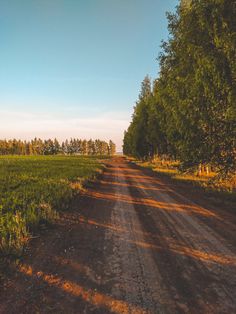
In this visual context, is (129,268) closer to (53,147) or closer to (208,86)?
(208,86)

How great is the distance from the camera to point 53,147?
170 m

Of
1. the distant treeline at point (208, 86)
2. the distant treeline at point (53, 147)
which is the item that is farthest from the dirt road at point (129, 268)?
the distant treeline at point (53, 147)

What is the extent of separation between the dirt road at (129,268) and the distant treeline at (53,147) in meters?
158

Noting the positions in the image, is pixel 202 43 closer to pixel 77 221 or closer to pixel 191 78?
pixel 191 78

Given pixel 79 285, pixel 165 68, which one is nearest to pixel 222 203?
pixel 79 285

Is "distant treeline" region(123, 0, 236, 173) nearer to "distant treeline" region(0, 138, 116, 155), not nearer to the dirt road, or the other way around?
the dirt road

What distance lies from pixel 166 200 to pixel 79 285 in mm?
8256

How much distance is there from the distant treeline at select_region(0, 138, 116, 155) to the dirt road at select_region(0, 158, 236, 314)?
15816 centimetres

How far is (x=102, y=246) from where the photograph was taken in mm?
6039

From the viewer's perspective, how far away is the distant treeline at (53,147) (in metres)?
152

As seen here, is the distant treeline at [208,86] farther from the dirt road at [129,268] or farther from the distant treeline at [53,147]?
the distant treeline at [53,147]

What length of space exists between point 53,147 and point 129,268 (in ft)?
564

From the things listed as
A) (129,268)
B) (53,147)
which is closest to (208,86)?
(129,268)

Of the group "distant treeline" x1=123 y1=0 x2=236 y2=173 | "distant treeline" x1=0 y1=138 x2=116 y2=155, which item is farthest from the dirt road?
"distant treeline" x1=0 y1=138 x2=116 y2=155
